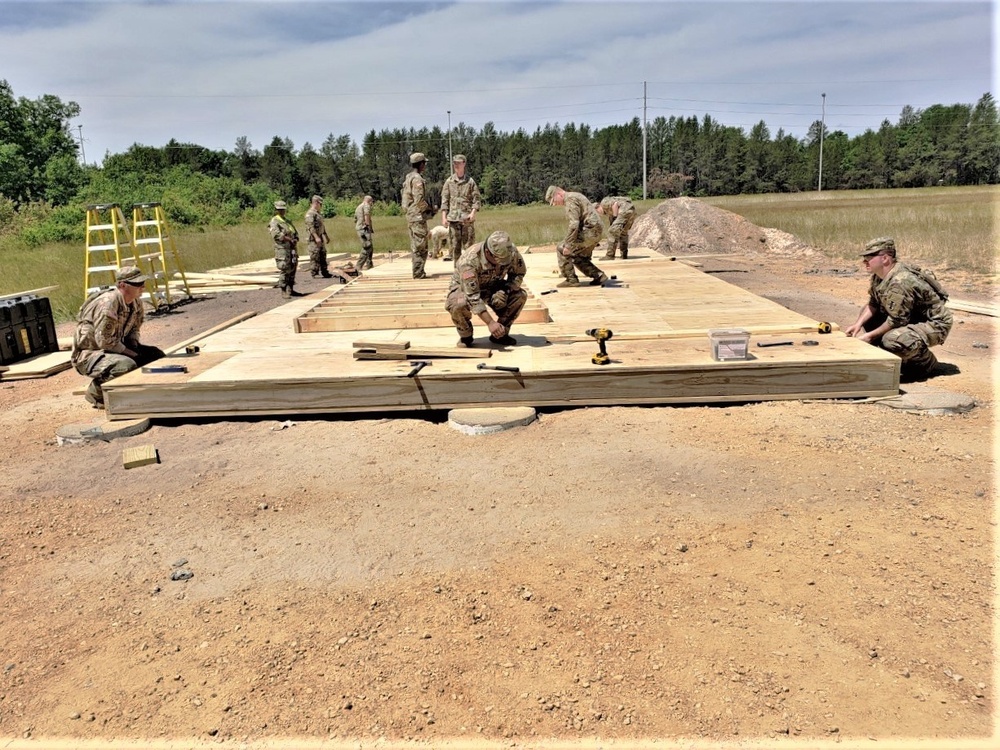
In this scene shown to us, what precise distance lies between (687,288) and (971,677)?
25.2 feet

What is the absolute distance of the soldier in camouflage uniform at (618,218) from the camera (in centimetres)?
1323

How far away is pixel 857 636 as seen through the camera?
9.46ft

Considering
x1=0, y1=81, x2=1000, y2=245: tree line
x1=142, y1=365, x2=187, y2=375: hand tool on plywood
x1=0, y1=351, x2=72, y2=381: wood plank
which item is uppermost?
→ x1=0, y1=81, x2=1000, y2=245: tree line

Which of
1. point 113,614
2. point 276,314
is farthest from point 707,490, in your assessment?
point 276,314

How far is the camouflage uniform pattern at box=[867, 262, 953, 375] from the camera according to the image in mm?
5875

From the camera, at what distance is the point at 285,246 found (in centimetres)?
1205

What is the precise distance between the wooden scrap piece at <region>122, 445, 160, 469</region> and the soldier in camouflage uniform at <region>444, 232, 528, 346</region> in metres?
2.54

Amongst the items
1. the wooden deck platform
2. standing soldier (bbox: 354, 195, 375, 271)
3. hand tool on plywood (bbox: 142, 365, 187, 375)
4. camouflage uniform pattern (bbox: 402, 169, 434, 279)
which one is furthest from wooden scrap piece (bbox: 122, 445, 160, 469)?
standing soldier (bbox: 354, 195, 375, 271)

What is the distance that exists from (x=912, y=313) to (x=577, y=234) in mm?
4637

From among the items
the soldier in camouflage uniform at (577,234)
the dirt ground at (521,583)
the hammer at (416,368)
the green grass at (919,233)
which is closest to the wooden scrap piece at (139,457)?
the dirt ground at (521,583)

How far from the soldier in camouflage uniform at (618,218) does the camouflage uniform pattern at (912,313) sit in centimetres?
713

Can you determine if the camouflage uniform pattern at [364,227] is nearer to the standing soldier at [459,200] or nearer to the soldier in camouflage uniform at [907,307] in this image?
the standing soldier at [459,200]

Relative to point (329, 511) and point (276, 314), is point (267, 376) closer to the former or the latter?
point (329, 511)

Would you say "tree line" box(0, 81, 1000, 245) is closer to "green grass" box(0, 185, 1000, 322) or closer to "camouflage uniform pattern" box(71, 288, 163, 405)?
"green grass" box(0, 185, 1000, 322)
